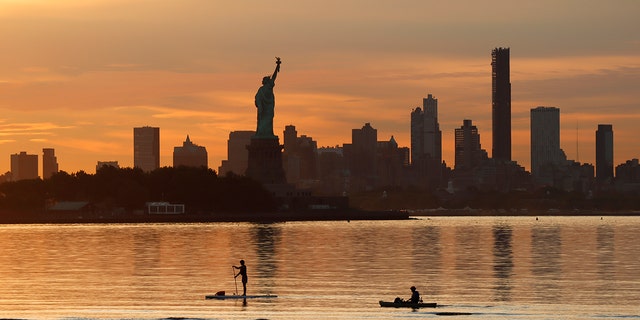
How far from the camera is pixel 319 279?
4058 inches

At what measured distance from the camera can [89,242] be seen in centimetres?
17675

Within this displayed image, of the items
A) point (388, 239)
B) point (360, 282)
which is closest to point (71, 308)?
point (360, 282)

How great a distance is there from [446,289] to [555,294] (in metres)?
7.91

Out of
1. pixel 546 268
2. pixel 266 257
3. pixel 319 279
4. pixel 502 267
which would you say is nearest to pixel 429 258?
pixel 266 257

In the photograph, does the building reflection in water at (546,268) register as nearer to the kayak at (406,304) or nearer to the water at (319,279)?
the water at (319,279)

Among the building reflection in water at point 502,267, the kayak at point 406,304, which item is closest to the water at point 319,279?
the building reflection in water at point 502,267

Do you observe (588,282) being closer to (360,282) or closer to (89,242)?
(360,282)

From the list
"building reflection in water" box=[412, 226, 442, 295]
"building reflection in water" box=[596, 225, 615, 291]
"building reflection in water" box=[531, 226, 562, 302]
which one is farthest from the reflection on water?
"building reflection in water" box=[596, 225, 615, 291]

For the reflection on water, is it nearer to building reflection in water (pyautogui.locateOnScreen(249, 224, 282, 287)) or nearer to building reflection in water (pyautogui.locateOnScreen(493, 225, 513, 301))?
building reflection in water (pyautogui.locateOnScreen(249, 224, 282, 287))

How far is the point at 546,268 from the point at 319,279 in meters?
24.4

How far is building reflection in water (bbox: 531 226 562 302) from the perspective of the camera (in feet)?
301

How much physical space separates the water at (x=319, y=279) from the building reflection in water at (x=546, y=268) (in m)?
0.10

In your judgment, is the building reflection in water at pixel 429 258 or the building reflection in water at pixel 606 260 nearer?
the building reflection in water at pixel 606 260

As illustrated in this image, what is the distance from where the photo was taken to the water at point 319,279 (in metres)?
79.9
